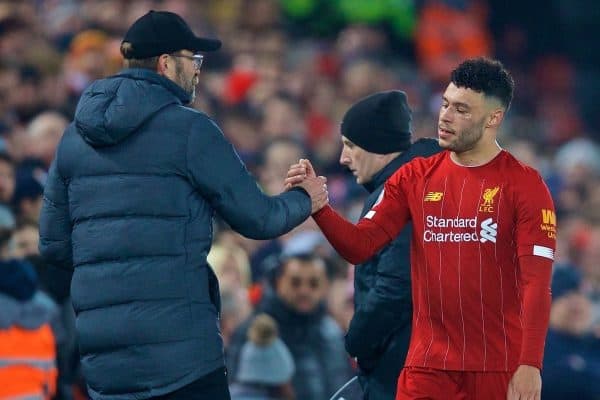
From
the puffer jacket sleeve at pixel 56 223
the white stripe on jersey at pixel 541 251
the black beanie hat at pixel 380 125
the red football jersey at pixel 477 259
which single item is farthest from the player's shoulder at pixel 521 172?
the puffer jacket sleeve at pixel 56 223

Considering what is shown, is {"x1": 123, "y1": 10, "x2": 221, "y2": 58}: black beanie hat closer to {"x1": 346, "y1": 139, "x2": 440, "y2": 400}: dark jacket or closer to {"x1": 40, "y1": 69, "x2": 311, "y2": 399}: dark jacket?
{"x1": 40, "y1": 69, "x2": 311, "y2": 399}: dark jacket

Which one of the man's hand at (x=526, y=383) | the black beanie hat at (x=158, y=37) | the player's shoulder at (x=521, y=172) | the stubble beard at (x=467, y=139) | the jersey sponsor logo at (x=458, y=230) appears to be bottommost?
the man's hand at (x=526, y=383)

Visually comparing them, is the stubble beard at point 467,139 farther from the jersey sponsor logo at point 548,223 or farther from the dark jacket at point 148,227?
the dark jacket at point 148,227

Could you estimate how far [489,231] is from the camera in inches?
229

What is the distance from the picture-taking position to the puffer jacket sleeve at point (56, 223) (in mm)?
5969

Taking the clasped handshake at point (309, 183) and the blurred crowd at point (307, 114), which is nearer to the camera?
the clasped handshake at point (309, 183)

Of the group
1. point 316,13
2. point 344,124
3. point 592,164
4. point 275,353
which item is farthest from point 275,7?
point 344,124

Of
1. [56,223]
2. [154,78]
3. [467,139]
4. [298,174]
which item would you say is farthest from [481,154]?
[56,223]

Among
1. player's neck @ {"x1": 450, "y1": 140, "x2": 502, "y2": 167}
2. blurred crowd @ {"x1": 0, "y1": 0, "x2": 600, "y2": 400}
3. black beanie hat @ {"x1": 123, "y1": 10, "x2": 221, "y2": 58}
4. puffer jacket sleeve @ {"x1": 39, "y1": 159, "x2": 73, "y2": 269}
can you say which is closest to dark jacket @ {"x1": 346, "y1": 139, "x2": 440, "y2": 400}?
player's neck @ {"x1": 450, "y1": 140, "x2": 502, "y2": 167}

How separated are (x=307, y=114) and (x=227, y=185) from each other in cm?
821

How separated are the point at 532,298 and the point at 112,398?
5.22 ft

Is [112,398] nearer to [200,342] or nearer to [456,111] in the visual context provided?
[200,342]

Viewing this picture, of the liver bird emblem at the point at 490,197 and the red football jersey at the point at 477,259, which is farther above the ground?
the liver bird emblem at the point at 490,197

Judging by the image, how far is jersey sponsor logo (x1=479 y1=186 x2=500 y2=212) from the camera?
582cm
